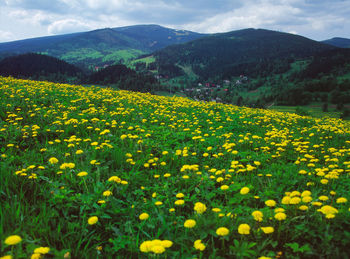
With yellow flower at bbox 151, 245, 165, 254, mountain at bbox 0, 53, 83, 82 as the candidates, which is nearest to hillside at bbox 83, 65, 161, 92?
mountain at bbox 0, 53, 83, 82

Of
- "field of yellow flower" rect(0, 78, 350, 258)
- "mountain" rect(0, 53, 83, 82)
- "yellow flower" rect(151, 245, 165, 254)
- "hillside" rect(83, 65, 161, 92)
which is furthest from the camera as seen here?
"mountain" rect(0, 53, 83, 82)

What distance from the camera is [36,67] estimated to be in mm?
162000

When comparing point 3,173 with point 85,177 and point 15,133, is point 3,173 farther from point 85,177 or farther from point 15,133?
point 15,133

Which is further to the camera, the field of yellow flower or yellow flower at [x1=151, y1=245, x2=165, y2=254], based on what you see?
the field of yellow flower

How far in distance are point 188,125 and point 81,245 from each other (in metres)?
6.01

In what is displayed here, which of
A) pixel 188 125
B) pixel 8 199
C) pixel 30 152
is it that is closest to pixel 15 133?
pixel 30 152

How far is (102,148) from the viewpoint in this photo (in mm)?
5156

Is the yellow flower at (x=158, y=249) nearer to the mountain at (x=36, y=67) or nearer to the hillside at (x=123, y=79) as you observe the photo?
the hillside at (x=123, y=79)

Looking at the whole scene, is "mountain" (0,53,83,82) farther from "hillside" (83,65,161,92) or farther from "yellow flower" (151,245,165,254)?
"yellow flower" (151,245,165,254)

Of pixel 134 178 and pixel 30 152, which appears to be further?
pixel 30 152

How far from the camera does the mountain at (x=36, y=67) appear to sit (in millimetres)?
155538

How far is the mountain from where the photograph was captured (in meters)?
156

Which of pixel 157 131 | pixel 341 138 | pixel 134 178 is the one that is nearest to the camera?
pixel 134 178

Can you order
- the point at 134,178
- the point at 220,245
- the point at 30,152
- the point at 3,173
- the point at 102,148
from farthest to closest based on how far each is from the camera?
the point at 102,148, the point at 30,152, the point at 134,178, the point at 3,173, the point at 220,245
